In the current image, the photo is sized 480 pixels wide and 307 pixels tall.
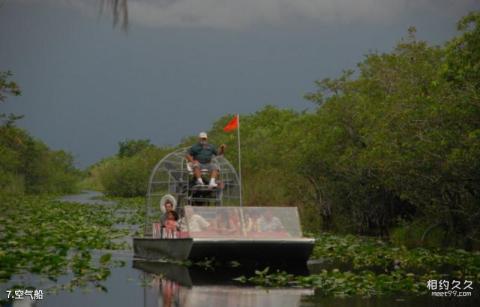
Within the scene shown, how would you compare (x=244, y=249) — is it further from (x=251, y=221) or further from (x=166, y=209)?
(x=166, y=209)

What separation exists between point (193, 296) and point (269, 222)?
5456 mm

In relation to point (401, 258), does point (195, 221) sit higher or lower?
higher

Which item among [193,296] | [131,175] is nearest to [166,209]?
→ [193,296]

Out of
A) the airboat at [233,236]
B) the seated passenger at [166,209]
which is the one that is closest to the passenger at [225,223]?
the airboat at [233,236]

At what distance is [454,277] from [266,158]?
28.1 metres

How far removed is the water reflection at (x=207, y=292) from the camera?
1780 centimetres

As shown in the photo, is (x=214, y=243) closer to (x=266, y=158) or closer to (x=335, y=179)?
(x=335, y=179)

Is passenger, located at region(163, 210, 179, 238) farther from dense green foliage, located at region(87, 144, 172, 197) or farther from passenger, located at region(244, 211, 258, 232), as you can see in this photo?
dense green foliage, located at region(87, 144, 172, 197)

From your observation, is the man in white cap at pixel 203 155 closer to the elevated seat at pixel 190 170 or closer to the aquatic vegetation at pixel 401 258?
the elevated seat at pixel 190 170

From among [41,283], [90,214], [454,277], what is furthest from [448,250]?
[90,214]

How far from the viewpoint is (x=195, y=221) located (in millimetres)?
23234

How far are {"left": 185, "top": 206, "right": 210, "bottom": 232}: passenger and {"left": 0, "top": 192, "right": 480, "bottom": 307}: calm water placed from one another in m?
1.49

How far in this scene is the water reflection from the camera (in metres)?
17.8

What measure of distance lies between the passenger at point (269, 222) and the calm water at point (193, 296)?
2085 mm
